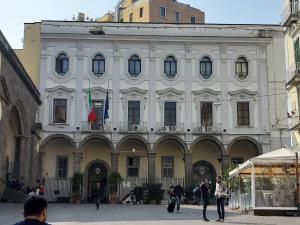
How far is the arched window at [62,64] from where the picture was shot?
40.2 m

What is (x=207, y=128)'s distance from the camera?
128 ft

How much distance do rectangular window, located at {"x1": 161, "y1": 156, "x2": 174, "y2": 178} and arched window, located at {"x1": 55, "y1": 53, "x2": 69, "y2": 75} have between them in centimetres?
1050

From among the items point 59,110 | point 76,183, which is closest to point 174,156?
point 76,183

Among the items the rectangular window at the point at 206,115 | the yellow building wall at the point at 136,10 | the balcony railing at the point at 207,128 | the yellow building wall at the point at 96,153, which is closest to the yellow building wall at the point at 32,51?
the yellow building wall at the point at 96,153

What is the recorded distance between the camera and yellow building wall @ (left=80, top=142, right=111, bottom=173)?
4000 cm

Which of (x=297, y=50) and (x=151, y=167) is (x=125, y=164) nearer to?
(x=151, y=167)

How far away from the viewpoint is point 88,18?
2124 inches

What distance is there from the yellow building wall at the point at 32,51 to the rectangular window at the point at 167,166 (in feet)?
38.3

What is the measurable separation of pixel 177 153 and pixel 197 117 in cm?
336

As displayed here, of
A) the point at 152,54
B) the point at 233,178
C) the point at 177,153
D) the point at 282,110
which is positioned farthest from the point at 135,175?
the point at 233,178

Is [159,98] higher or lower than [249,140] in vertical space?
higher

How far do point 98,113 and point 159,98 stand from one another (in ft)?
16.2

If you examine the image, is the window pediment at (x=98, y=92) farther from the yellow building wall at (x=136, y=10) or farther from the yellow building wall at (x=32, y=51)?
the yellow building wall at (x=136, y=10)

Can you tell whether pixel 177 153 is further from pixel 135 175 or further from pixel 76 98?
pixel 76 98
